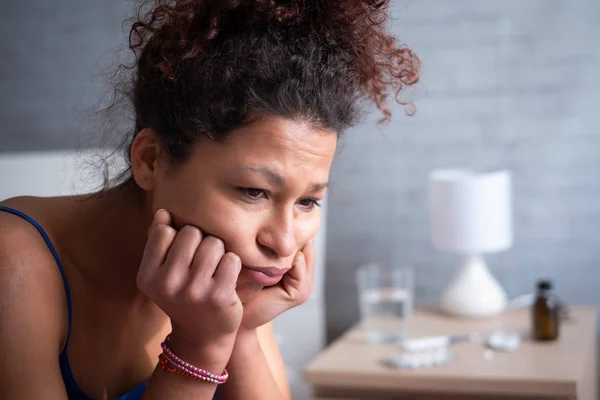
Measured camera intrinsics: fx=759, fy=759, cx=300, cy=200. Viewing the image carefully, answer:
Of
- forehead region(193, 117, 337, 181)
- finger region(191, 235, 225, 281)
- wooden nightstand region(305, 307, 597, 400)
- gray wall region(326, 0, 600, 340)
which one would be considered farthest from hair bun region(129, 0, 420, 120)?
gray wall region(326, 0, 600, 340)

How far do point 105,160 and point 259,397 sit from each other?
1.36ft

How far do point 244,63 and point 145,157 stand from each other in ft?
0.61

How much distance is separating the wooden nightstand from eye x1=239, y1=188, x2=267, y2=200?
3.12ft

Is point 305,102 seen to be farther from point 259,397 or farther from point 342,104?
point 259,397

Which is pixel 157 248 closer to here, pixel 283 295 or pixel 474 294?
pixel 283 295

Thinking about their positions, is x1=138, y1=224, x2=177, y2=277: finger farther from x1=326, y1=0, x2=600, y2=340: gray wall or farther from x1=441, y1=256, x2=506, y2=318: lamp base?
x1=326, y1=0, x2=600, y2=340: gray wall

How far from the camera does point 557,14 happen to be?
2.35 meters

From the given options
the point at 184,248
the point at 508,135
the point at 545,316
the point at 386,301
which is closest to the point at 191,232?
the point at 184,248

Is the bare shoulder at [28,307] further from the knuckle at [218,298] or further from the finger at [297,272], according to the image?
the finger at [297,272]

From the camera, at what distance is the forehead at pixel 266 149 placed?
0.90 metres

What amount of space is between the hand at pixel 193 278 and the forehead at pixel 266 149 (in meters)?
0.09

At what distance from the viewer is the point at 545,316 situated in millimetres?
1924

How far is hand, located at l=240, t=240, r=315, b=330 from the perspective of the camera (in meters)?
1.05

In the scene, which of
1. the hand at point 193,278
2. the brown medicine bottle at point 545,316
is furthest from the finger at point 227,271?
the brown medicine bottle at point 545,316
